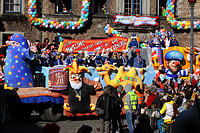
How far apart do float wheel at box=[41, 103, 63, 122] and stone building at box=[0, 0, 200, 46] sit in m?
9.45

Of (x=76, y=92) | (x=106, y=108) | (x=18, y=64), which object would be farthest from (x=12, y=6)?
(x=106, y=108)

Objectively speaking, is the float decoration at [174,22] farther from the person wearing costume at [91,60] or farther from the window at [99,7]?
the person wearing costume at [91,60]

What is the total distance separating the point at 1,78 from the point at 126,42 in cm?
748

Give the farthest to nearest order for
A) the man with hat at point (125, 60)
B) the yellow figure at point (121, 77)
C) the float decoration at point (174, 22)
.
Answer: the float decoration at point (174, 22), the man with hat at point (125, 60), the yellow figure at point (121, 77)

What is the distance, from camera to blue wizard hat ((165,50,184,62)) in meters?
17.1

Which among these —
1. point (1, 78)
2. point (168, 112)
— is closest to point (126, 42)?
point (1, 78)

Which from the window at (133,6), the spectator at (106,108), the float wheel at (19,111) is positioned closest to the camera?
the spectator at (106,108)

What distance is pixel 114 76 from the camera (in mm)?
15219

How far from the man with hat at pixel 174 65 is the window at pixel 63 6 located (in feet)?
28.9

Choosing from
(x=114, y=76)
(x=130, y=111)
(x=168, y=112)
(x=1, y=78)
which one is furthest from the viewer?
(x=114, y=76)

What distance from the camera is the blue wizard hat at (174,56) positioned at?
17.1 m

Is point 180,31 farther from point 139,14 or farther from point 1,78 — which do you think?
point 1,78

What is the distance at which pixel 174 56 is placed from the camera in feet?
55.9

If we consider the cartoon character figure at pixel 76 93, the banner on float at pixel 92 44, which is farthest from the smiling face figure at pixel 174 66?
the cartoon character figure at pixel 76 93
